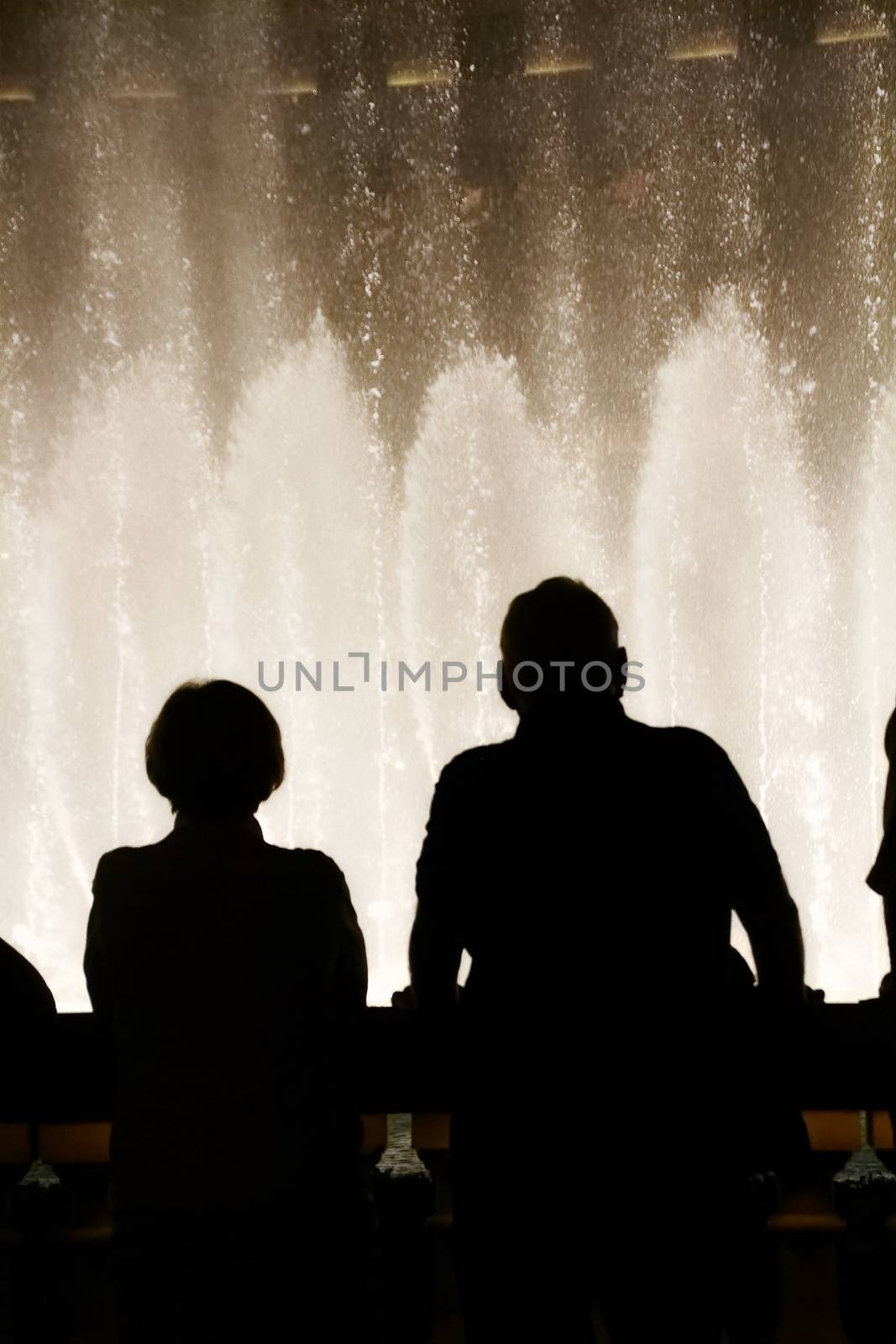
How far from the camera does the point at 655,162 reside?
21.2ft

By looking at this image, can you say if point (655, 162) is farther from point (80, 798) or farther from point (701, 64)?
point (80, 798)

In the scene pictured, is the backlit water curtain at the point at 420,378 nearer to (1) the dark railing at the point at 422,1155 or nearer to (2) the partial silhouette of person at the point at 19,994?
(1) the dark railing at the point at 422,1155

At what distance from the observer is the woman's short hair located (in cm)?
169

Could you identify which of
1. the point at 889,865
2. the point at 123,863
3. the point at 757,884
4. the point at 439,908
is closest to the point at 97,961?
the point at 123,863

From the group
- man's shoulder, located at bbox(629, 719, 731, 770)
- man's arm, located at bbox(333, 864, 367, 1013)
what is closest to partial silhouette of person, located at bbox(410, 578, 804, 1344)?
man's shoulder, located at bbox(629, 719, 731, 770)

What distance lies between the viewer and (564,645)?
5.75ft

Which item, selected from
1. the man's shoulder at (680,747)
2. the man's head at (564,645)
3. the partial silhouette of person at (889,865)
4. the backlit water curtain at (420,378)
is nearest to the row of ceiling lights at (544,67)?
the backlit water curtain at (420,378)

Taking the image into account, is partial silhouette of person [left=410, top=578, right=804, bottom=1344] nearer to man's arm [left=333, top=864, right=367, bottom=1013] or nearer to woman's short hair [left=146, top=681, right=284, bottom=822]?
man's arm [left=333, top=864, right=367, bottom=1013]

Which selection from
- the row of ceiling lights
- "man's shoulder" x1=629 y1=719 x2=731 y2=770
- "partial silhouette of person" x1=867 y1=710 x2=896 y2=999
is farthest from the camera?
the row of ceiling lights

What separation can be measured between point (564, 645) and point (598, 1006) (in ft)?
1.54

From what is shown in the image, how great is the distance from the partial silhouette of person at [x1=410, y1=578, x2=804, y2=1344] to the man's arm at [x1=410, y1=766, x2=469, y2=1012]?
19 millimetres

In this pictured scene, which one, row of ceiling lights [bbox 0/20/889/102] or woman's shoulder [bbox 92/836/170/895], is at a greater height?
row of ceiling lights [bbox 0/20/889/102]

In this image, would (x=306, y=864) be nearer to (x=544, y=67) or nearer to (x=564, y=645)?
(x=564, y=645)

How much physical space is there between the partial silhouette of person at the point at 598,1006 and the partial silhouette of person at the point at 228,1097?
197mm
